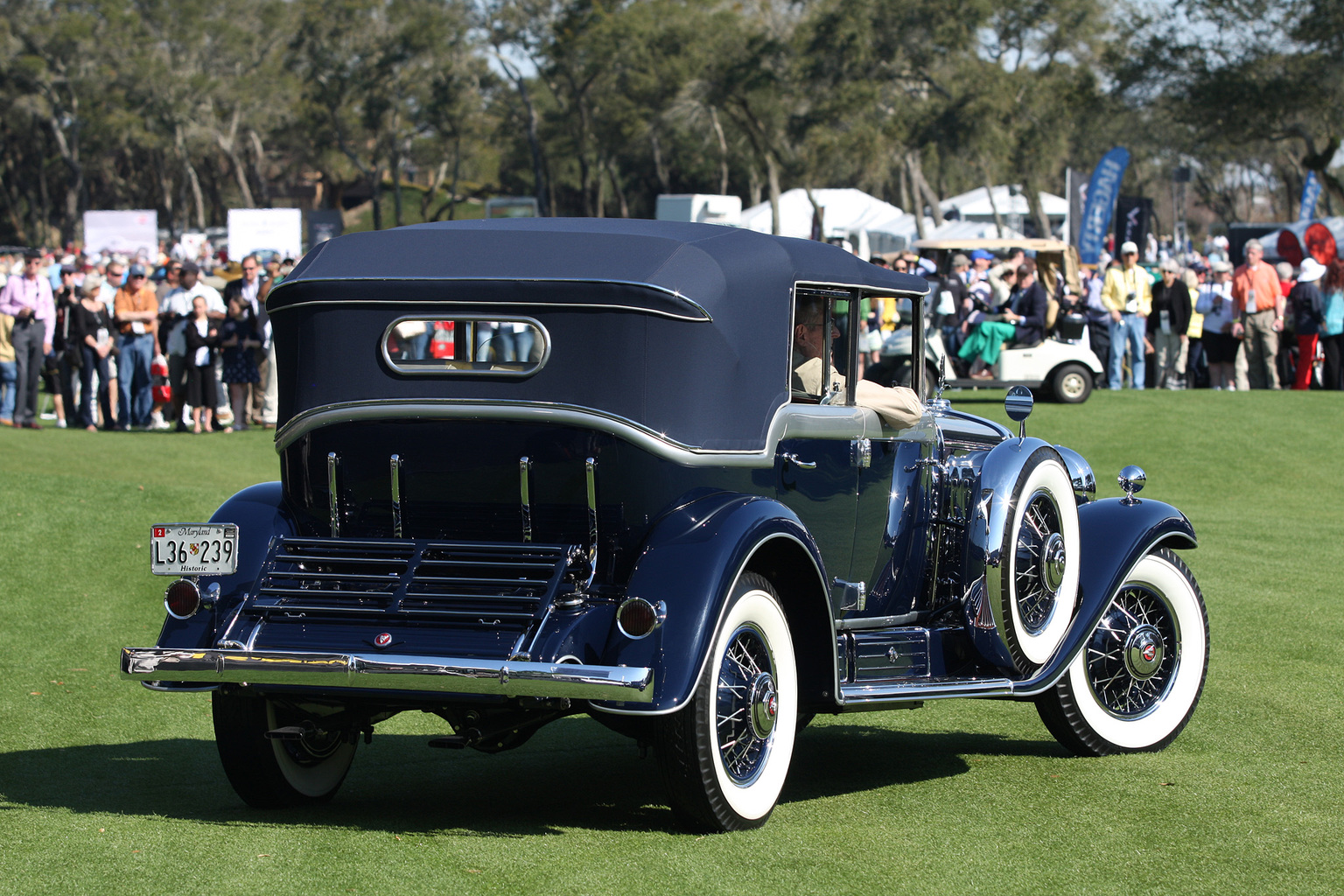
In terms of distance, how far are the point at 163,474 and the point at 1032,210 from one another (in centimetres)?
4055

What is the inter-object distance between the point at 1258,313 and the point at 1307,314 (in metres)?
0.68

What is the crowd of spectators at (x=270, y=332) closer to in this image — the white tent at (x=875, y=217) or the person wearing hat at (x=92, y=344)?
the person wearing hat at (x=92, y=344)

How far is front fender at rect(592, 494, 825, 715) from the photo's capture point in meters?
4.68

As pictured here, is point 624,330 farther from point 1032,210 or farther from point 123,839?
point 1032,210

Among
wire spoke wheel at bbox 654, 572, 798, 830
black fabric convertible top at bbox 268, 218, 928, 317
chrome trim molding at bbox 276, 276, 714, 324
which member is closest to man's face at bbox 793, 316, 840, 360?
black fabric convertible top at bbox 268, 218, 928, 317

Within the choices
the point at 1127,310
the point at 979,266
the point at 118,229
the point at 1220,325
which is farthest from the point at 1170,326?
the point at 118,229

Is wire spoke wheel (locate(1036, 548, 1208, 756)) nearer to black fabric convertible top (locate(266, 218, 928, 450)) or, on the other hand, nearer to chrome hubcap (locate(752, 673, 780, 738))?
chrome hubcap (locate(752, 673, 780, 738))

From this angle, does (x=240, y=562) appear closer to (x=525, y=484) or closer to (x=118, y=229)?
(x=525, y=484)

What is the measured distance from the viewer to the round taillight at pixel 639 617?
4723 millimetres

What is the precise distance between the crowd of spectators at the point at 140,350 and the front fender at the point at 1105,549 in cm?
1297

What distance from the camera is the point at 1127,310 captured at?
863 inches

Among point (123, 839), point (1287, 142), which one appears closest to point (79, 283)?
point (123, 839)

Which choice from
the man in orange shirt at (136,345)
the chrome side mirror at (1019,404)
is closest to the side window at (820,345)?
the chrome side mirror at (1019,404)

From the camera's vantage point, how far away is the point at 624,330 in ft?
16.4
